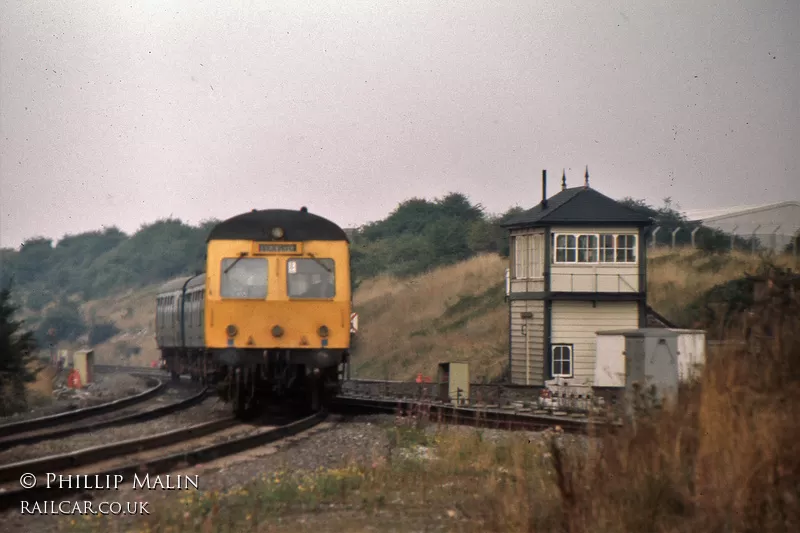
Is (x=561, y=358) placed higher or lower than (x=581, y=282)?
lower

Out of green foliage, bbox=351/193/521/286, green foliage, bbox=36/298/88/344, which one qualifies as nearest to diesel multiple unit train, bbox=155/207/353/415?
green foliage, bbox=351/193/521/286

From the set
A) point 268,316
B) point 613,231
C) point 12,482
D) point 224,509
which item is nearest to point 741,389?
point 224,509

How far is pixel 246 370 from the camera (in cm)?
1688

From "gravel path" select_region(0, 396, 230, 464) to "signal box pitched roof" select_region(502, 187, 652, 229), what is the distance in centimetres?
1447

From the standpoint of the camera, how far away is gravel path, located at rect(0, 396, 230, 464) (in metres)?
13.2

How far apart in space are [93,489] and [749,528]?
5.54 m

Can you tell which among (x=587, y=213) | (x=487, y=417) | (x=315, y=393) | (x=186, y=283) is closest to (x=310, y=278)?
→ (x=315, y=393)

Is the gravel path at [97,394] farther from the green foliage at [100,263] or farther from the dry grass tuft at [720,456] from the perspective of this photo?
the green foliage at [100,263]

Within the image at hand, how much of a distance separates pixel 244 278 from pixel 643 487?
1097cm

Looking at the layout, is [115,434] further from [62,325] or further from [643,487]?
[62,325]

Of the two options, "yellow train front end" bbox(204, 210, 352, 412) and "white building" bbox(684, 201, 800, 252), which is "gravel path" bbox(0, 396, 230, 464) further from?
"white building" bbox(684, 201, 800, 252)

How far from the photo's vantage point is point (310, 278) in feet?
56.5

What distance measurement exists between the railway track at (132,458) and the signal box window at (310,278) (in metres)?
2.36

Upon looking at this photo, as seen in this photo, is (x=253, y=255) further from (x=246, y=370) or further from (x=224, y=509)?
(x=224, y=509)
